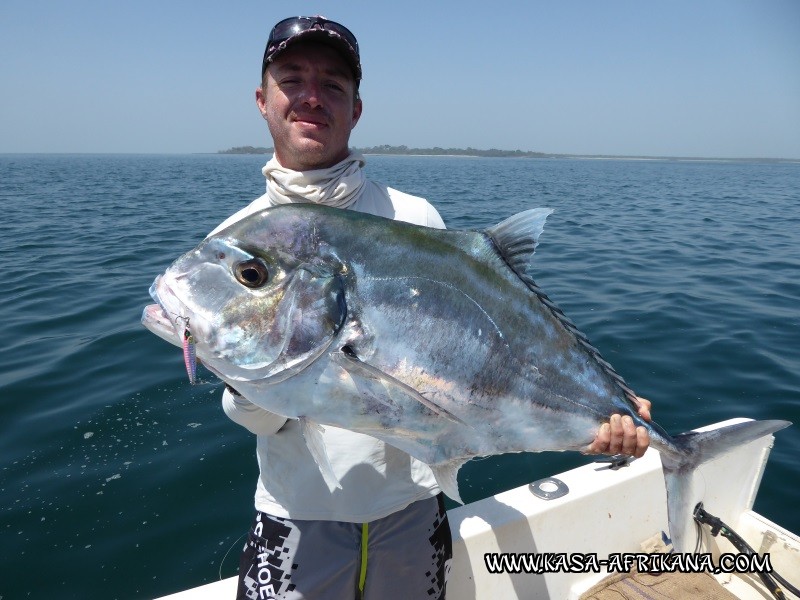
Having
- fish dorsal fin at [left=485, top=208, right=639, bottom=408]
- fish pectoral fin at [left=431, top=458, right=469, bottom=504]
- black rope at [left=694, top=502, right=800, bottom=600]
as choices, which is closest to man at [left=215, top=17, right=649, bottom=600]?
fish pectoral fin at [left=431, top=458, right=469, bottom=504]

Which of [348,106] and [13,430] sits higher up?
[348,106]

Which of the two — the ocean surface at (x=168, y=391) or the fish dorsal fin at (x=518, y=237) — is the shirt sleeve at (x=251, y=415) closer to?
the fish dorsal fin at (x=518, y=237)

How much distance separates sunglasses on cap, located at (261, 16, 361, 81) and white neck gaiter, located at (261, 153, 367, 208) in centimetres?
52

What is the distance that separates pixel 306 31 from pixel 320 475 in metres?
2.10

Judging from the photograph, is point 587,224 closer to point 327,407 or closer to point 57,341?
point 57,341

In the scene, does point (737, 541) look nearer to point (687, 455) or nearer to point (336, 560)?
point (687, 455)

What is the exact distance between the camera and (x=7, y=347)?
7691 millimetres

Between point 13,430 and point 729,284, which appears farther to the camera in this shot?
point 729,284

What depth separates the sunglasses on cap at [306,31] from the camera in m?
2.47

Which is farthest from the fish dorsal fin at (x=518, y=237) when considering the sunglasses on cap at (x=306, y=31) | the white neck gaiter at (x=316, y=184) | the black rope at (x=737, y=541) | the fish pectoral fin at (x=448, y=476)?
the black rope at (x=737, y=541)

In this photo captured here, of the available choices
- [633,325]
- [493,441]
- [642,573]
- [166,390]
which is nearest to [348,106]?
[493,441]

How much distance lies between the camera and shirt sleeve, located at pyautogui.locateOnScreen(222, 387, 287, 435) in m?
2.24

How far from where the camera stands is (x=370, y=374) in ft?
6.30

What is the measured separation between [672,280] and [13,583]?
471 inches
